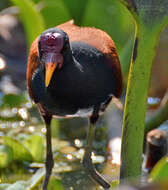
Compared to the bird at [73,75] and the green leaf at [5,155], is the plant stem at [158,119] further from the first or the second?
the green leaf at [5,155]

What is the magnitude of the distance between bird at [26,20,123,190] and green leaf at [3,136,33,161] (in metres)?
0.19

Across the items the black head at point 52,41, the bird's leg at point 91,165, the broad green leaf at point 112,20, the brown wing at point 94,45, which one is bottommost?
the bird's leg at point 91,165

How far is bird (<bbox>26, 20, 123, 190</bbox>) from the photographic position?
5.06ft

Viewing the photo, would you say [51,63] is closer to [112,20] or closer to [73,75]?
[73,75]

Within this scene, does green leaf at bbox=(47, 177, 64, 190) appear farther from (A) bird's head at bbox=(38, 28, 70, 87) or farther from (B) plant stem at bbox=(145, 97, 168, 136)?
(B) plant stem at bbox=(145, 97, 168, 136)

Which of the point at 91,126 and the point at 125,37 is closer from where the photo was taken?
the point at 91,126

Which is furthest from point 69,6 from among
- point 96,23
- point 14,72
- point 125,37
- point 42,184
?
point 42,184

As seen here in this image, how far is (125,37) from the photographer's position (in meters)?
3.15

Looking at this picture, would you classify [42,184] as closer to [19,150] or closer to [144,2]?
[19,150]

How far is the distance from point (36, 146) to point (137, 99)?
107 cm

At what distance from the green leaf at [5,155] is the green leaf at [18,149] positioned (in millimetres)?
34

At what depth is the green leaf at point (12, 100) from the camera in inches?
112

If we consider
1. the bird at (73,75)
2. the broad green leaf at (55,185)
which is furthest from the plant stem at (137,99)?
the broad green leaf at (55,185)

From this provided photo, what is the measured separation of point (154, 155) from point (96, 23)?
4.53 feet
